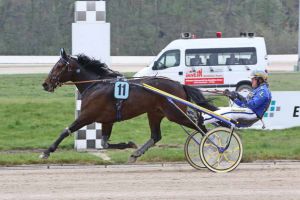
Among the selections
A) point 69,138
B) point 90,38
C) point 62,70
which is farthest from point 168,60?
point 62,70

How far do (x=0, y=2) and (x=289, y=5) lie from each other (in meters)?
20.4

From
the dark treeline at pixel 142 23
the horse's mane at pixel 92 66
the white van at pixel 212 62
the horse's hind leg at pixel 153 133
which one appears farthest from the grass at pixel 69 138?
the dark treeline at pixel 142 23

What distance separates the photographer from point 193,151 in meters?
11.2

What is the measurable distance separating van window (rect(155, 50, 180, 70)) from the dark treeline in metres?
Result: 23.4

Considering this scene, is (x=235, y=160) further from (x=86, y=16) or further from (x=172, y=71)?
(x=172, y=71)

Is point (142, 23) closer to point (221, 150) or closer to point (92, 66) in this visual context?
point (92, 66)

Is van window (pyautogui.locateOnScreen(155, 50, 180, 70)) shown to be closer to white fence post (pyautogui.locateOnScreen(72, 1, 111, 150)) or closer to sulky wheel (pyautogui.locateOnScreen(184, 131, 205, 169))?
white fence post (pyautogui.locateOnScreen(72, 1, 111, 150))

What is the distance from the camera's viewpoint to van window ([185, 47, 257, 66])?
26.5 m

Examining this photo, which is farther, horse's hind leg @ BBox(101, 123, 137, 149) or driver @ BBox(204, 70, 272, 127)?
horse's hind leg @ BBox(101, 123, 137, 149)

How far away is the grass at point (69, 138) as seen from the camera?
1225 cm

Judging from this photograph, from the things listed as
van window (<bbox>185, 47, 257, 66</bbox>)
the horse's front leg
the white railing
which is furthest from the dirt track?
A: the white railing

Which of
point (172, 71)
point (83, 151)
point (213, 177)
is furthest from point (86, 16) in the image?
point (172, 71)

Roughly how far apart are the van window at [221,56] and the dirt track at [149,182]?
15096 millimetres

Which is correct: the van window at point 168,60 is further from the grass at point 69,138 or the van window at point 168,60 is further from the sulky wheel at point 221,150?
the sulky wheel at point 221,150
